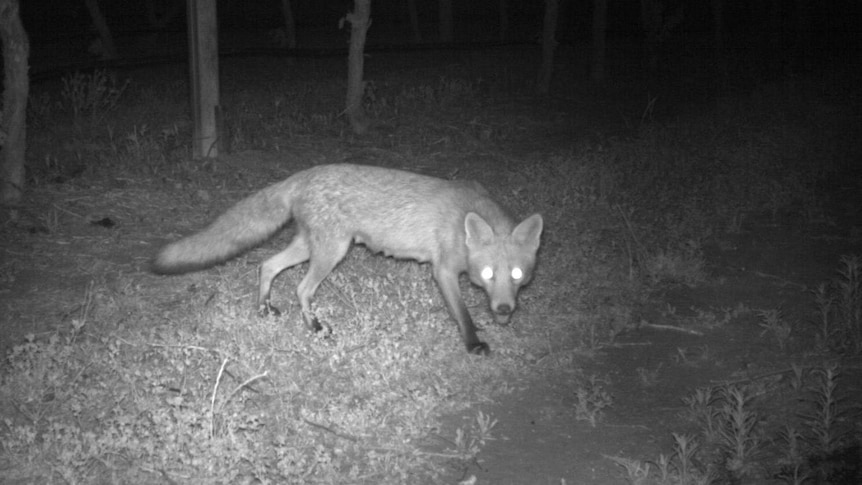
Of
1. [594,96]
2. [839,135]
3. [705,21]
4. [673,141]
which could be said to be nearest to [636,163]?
[673,141]

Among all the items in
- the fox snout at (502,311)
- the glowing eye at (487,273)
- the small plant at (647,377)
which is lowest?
the small plant at (647,377)

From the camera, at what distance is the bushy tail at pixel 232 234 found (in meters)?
7.06

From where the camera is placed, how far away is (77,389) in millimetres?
5820

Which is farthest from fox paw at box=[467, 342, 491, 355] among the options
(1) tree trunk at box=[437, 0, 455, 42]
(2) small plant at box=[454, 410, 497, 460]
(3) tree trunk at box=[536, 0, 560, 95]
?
(1) tree trunk at box=[437, 0, 455, 42]

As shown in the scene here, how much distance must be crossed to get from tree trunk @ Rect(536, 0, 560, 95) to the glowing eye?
12.8m

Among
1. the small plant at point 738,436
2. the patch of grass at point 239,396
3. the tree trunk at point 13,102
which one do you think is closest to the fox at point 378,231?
the patch of grass at point 239,396

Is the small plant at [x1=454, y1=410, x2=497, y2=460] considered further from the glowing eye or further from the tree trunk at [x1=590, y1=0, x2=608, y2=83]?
the tree trunk at [x1=590, y1=0, x2=608, y2=83]

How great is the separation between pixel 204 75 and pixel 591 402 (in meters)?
7.56

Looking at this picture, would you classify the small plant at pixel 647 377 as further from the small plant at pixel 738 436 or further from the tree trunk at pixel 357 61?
the tree trunk at pixel 357 61

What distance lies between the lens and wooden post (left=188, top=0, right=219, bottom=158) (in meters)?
11.2

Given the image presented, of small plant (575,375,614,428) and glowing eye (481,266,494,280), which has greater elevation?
glowing eye (481,266,494,280)

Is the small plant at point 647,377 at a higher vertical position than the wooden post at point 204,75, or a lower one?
lower

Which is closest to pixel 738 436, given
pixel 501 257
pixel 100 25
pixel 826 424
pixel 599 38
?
pixel 826 424

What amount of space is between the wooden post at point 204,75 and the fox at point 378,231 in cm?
422
